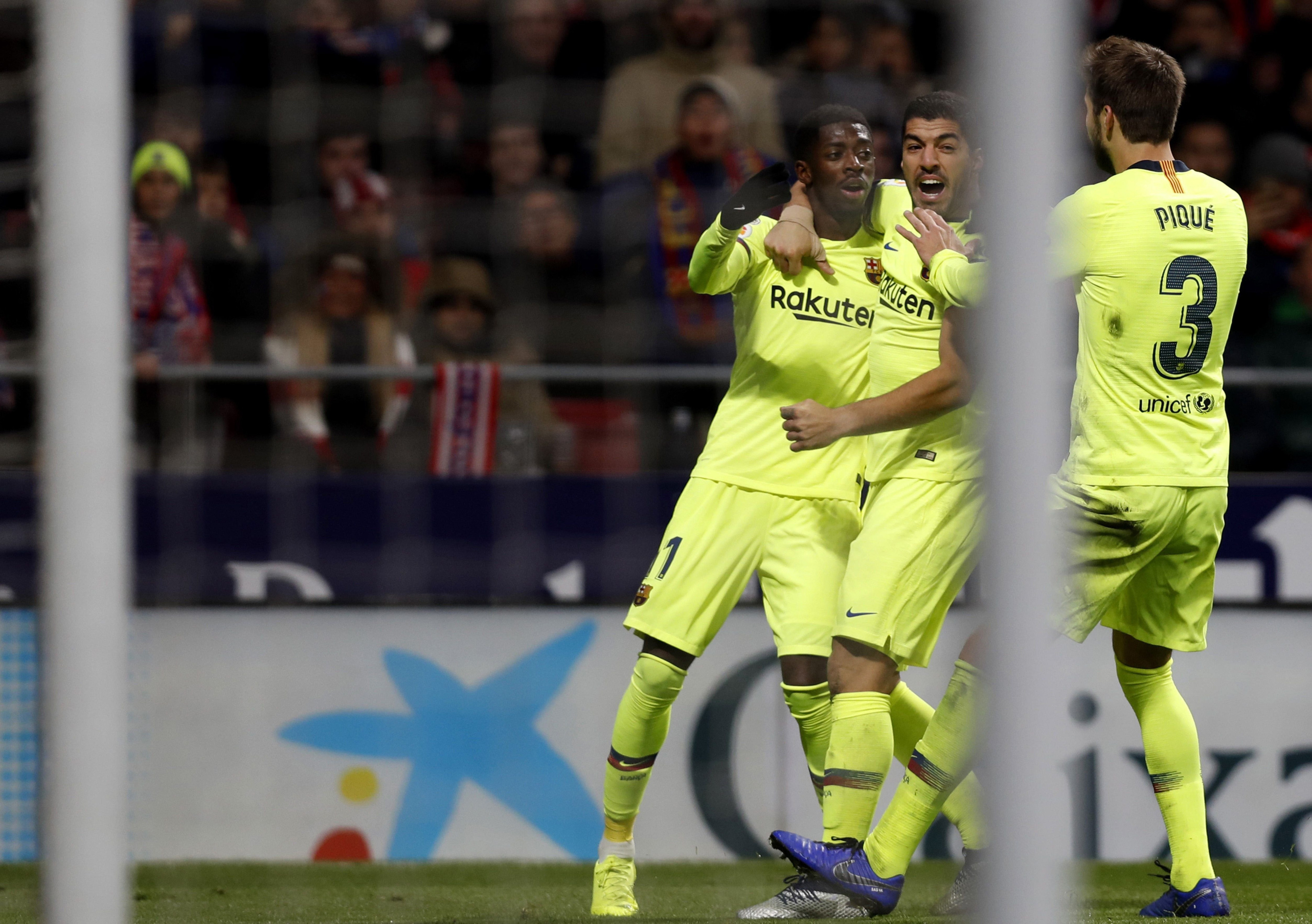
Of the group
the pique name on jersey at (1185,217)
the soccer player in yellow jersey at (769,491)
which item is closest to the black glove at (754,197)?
the soccer player in yellow jersey at (769,491)

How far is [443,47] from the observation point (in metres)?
5.95

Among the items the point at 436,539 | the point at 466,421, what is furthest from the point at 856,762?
the point at 466,421

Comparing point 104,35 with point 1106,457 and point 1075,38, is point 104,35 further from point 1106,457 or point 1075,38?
point 1106,457

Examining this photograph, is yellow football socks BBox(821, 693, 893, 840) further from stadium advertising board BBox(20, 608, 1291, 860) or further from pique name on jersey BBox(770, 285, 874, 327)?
stadium advertising board BBox(20, 608, 1291, 860)

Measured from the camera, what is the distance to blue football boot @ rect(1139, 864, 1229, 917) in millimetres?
3568

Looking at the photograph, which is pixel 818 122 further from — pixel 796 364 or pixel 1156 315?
pixel 1156 315

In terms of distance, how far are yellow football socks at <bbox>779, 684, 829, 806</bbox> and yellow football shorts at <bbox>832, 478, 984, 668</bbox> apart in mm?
367

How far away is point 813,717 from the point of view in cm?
400

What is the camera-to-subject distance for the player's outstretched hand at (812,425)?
11.7 ft

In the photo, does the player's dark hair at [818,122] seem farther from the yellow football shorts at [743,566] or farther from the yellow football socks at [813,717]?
the yellow football socks at [813,717]

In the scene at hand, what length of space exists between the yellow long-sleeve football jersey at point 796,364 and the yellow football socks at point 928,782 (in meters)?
0.69

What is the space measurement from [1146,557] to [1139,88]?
94 centimetres

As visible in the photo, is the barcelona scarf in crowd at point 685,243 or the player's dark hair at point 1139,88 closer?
the player's dark hair at point 1139,88

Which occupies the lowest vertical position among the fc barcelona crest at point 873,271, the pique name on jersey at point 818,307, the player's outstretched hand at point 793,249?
the pique name on jersey at point 818,307
